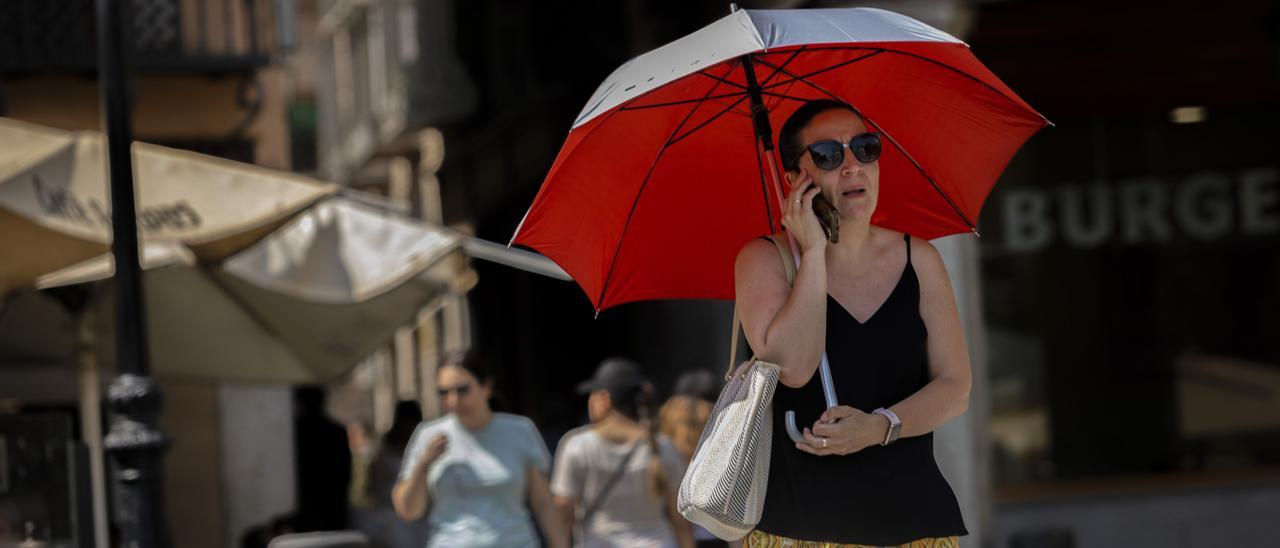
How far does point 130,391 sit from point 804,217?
4.87 metres

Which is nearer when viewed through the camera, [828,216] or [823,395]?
[823,395]

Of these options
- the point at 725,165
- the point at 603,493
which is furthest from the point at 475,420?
the point at 725,165

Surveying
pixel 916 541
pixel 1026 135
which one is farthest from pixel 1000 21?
pixel 916 541

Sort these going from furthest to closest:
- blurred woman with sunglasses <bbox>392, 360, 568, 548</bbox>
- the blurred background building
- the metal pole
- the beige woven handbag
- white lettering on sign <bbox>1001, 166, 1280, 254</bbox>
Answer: white lettering on sign <bbox>1001, 166, 1280, 254</bbox>
the blurred background building
blurred woman with sunglasses <bbox>392, 360, 568, 548</bbox>
the metal pole
the beige woven handbag

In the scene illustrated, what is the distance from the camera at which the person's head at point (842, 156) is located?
3949 mm

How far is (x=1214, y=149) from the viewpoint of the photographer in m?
13.8

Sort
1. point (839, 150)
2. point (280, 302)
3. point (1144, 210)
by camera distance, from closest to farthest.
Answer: point (839, 150), point (280, 302), point (1144, 210)

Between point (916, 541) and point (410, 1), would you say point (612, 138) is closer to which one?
point (916, 541)

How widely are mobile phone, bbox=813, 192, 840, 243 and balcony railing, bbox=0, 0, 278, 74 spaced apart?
10.5 m

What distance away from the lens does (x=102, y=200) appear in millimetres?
8938

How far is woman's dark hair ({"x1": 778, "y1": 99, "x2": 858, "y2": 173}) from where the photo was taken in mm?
3996

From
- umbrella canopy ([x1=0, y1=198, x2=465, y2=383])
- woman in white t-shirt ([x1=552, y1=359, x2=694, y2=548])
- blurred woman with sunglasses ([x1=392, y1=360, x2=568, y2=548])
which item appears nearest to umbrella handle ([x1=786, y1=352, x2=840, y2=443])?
blurred woman with sunglasses ([x1=392, y1=360, x2=568, y2=548])

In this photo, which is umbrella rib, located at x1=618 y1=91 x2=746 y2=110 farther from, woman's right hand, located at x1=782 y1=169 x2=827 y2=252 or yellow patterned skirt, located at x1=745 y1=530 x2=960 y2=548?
yellow patterned skirt, located at x1=745 y1=530 x2=960 y2=548

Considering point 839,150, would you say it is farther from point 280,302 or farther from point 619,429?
point 280,302
